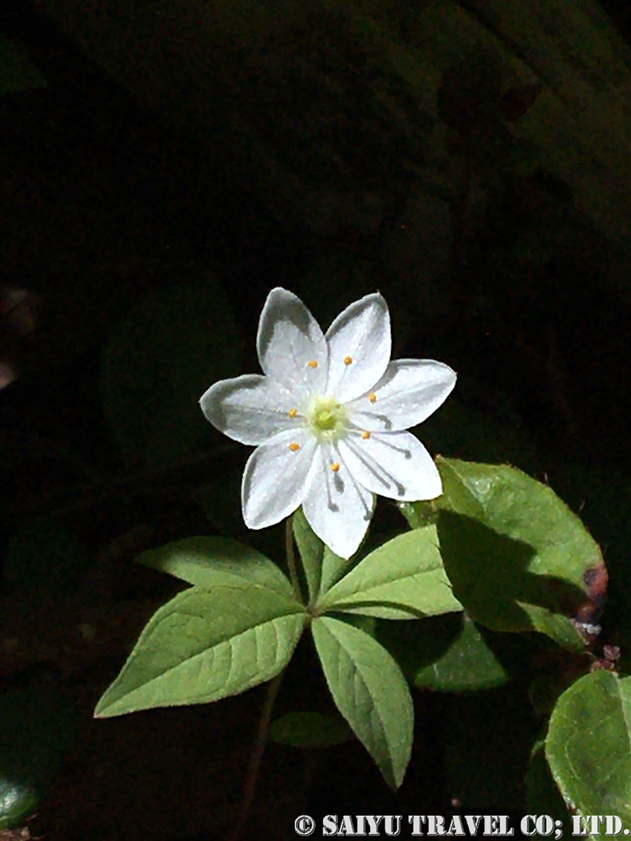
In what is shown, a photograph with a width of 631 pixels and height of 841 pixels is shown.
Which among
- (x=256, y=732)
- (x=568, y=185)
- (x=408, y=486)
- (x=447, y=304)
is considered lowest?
(x=256, y=732)

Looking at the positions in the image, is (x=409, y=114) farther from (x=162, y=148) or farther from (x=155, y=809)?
(x=155, y=809)

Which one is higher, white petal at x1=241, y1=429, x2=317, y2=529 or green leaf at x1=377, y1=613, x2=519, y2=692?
white petal at x1=241, y1=429, x2=317, y2=529

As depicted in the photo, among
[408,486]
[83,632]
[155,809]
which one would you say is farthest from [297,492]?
[155,809]

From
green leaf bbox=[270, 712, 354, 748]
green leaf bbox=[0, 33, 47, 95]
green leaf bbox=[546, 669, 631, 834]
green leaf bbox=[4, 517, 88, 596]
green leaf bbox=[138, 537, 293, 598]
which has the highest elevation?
green leaf bbox=[546, 669, 631, 834]

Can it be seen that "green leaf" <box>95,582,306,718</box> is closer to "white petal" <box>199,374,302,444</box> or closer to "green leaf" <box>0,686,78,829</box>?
"white petal" <box>199,374,302,444</box>

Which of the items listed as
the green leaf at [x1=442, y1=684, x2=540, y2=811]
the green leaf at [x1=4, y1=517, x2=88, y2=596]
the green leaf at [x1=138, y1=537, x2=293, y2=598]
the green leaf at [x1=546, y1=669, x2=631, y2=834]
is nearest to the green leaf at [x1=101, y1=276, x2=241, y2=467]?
the green leaf at [x1=4, y1=517, x2=88, y2=596]

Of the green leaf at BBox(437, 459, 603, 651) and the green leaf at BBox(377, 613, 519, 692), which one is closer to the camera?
the green leaf at BBox(437, 459, 603, 651)
